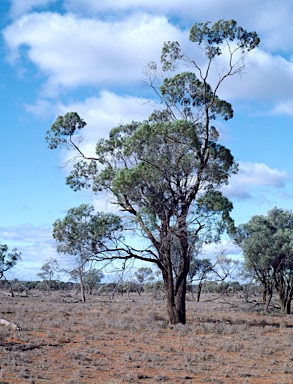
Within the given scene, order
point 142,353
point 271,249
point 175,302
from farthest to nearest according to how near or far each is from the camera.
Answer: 1. point 271,249
2. point 175,302
3. point 142,353

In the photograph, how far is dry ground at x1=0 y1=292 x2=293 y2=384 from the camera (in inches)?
509

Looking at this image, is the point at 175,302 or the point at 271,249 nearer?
the point at 175,302

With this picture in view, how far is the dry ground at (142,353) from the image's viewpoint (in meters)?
12.9

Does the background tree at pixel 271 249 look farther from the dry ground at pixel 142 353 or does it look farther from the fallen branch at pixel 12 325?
the fallen branch at pixel 12 325

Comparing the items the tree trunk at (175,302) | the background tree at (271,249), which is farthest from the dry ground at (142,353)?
the background tree at (271,249)

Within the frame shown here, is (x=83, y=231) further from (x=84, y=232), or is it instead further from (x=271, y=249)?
(x=271, y=249)

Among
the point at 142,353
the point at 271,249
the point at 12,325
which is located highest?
the point at 271,249

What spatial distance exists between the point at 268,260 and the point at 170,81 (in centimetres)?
1544

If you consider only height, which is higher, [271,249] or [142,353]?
[271,249]

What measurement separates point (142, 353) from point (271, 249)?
19.3 m

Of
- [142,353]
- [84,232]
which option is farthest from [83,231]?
[142,353]

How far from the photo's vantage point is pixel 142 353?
16.4 m

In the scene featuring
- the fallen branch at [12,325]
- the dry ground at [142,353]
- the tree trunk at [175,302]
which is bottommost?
the dry ground at [142,353]

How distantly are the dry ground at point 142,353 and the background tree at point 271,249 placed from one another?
969cm
